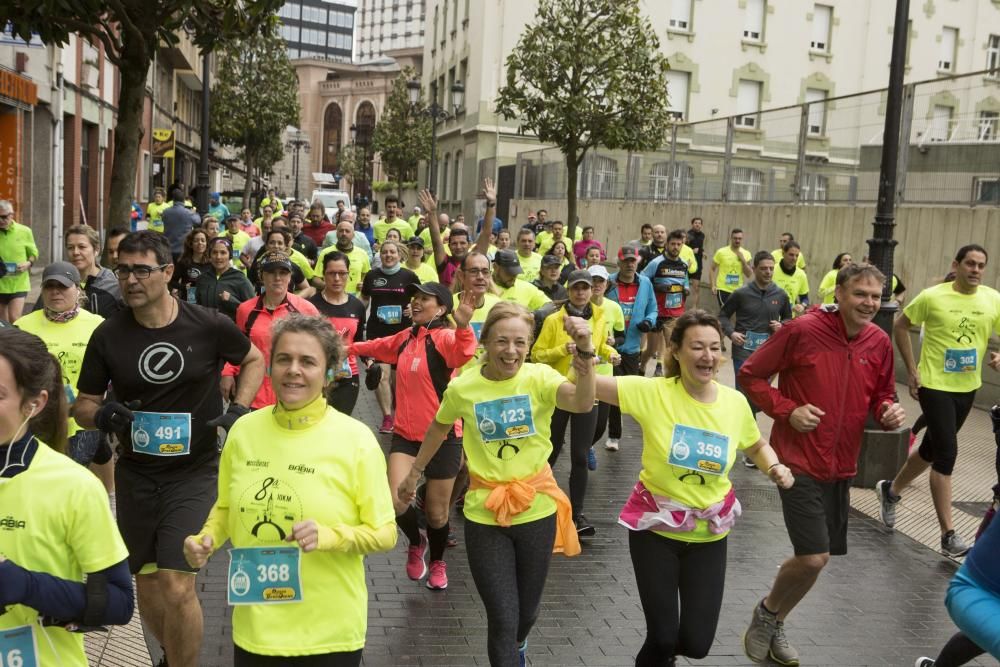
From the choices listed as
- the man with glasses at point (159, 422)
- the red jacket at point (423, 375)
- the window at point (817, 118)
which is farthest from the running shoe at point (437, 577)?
the window at point (817, 118)

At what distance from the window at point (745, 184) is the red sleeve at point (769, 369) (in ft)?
50.2

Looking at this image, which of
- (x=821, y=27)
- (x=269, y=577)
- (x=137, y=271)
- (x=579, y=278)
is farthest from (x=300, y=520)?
(x=821, y=27)

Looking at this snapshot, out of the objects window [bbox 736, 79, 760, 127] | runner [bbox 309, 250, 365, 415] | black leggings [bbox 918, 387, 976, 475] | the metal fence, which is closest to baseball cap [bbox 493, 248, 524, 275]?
runner [bbox 309, 250, 365, 415]

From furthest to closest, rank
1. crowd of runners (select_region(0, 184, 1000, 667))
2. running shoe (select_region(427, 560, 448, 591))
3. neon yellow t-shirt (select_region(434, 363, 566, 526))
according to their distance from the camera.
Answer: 1. running shoe (select_region(427, 560, 448, 591))
2. neon yellow t-shirt (select_region(434, 363, 566, 526))
3. crowd of runners (select_region(0, 184, 1000, 667))

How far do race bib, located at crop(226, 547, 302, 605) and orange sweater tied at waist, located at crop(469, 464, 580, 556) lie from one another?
1.45 meters

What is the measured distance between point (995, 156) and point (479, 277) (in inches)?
357

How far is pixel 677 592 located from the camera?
15.0 ft

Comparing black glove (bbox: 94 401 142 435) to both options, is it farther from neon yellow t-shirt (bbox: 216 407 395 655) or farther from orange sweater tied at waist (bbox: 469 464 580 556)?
orange sweater tied at waist (bbox: 469 464 580 556)

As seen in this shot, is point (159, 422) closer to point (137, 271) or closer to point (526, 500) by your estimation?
point (137, 271)

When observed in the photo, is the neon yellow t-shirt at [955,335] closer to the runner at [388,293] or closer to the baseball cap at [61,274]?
the runner at [388,293]

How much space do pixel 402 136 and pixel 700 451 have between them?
5359 cm

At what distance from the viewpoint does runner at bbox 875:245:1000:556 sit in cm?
734

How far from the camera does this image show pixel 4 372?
2748 mm

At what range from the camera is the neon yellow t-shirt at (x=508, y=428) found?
480 centimetres
